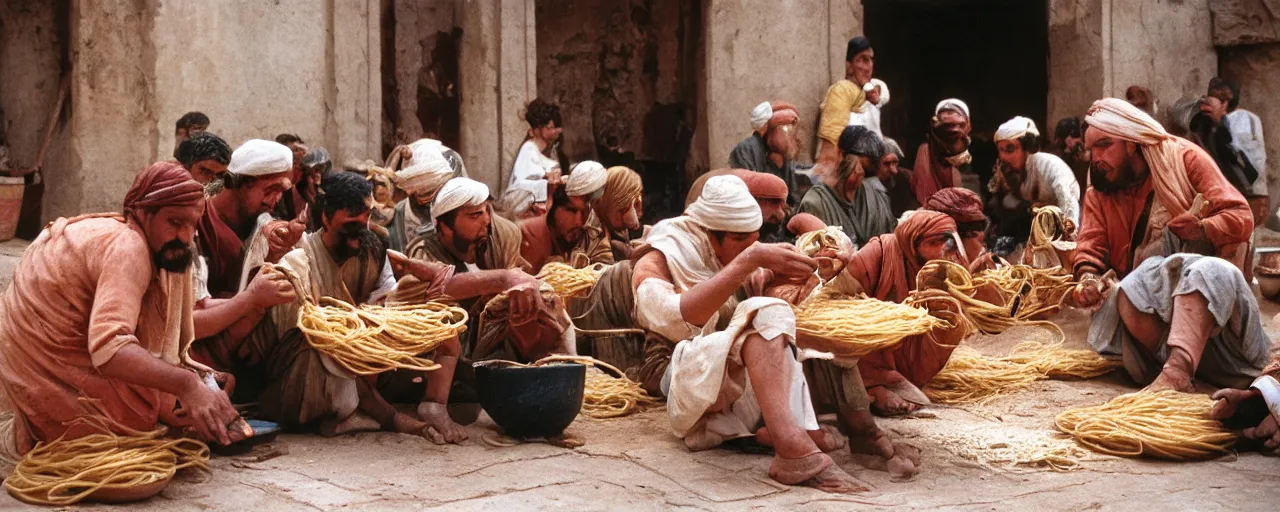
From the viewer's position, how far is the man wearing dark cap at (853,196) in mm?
8961

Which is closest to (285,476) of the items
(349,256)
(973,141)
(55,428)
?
(55,428)

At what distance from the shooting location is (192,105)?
1034 centimetres

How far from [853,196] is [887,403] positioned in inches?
105

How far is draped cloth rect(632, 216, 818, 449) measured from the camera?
5.53 metres

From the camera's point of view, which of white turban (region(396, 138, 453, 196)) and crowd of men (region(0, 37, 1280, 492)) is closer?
crowd of men (region(0, 37, 1280, 492))

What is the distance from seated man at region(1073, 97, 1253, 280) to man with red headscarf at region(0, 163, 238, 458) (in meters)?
4.79

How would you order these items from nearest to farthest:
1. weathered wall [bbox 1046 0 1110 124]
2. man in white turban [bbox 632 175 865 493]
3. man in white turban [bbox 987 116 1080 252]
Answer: man in white turban [bbox 632 175 865 493] < man in white turban [bbox 987 116 1080 252] < weathered wall [bbox 1046 0 1110 124]

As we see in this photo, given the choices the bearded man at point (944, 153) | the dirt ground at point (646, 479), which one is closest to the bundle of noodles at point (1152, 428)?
the dirt ground at point (646, 479)

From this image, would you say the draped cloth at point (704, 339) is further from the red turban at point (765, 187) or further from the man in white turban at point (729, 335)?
the red turban at point (765, 187)

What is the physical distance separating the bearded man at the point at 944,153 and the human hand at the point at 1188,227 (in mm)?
3484

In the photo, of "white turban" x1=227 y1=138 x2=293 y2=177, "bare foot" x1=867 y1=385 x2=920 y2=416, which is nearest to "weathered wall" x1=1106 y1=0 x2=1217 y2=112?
"bare foot" x1=867 y1=385 x2=920 y2=416

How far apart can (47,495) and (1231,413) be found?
471 centimetres

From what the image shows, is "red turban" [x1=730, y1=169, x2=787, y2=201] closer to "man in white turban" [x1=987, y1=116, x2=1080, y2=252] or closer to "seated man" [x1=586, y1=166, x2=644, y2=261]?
"seated man" [x1=586, y1=166, x2=644, y2=261]

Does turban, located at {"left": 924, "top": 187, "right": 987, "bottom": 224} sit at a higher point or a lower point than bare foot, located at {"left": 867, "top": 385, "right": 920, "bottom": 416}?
higher
